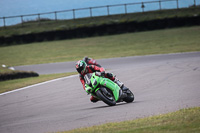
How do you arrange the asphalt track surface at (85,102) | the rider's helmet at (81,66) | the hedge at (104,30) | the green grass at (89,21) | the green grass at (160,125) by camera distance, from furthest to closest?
the green grass at (89,21) → the hedge at (104,30) → the rider's helmet at (81,66) → the asphalt track surface at (85,102) → the green grass at (160,125)

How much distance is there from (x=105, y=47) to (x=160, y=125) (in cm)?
2235

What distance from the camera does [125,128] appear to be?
18.6ft

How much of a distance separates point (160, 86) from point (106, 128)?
5.04 metres

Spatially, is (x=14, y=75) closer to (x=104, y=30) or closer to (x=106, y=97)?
(x=106, y=97)

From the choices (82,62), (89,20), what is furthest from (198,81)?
(89,20)

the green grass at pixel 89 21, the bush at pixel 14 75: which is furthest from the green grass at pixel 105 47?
the bush at pixel 14 75

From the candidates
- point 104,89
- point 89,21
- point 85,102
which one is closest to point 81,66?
point 104,89

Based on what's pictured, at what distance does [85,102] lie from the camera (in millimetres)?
9289

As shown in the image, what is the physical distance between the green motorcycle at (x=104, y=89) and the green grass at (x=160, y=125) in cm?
202

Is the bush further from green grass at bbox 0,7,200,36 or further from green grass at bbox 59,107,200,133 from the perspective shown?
green grass at bbox 0,7,200,36

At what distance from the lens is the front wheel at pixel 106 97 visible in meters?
8.05

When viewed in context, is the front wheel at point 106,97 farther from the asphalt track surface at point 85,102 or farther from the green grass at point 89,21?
the green grass at point 89,21

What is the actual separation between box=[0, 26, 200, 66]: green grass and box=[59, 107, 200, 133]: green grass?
16.5 metres

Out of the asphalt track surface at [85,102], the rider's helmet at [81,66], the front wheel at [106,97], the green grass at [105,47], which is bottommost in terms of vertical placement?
the green grass at [105,47]
